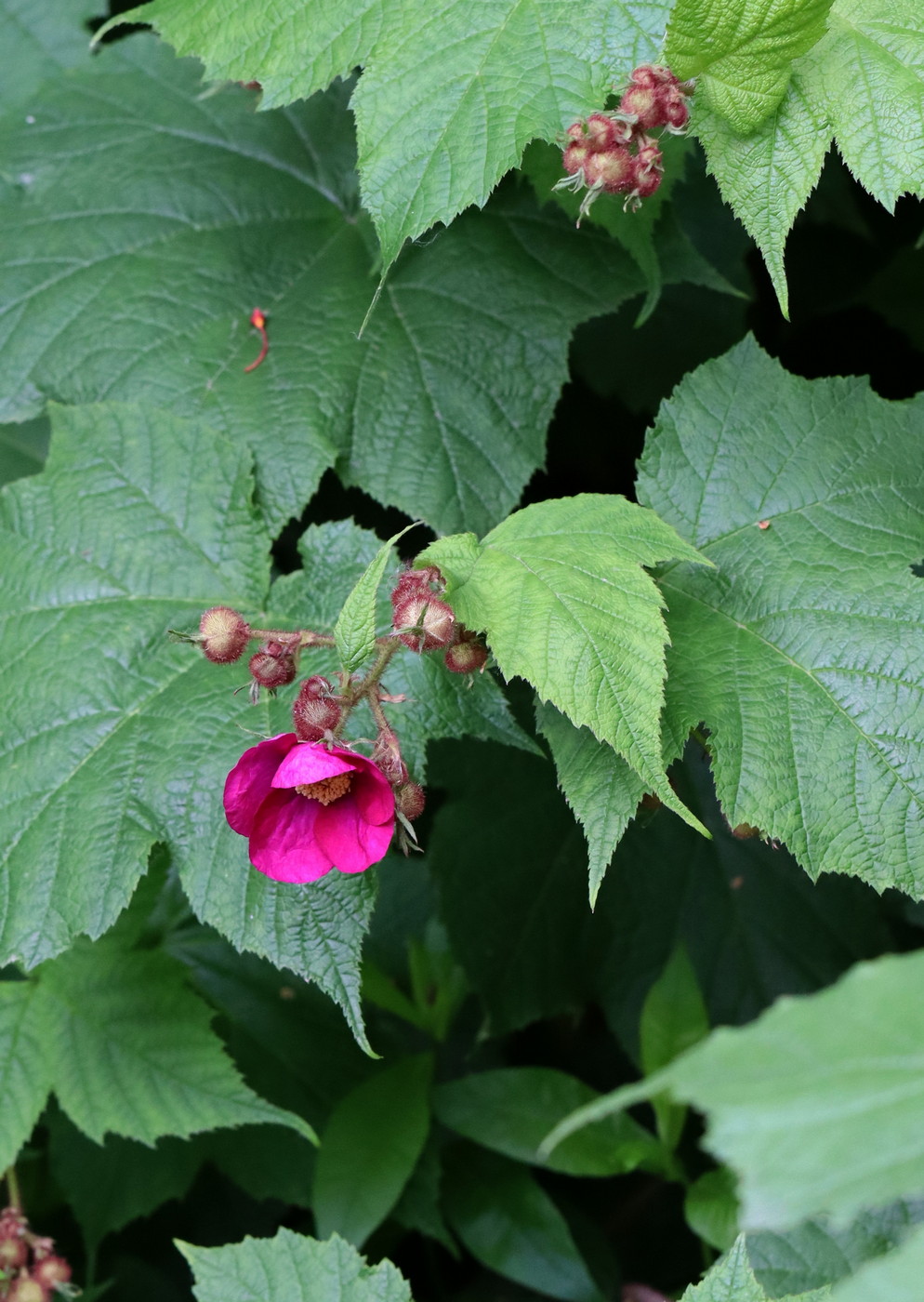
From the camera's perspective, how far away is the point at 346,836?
1.32 metres

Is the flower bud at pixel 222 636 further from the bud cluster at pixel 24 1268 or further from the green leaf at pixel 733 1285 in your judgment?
the bud cluster at pixel 24 1268

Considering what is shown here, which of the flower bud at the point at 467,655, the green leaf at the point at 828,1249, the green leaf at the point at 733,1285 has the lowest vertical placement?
the green leaf at the point at 828,1249

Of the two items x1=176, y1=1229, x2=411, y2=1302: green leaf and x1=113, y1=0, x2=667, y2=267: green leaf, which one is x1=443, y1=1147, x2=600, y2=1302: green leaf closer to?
x1=176, y1=1229, x2=411, y2=1302: green leaf

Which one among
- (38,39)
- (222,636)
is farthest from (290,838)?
(38,39)

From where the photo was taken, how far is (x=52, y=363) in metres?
1.95

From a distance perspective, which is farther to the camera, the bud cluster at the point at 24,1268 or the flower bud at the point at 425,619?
the bud cluster at the point at 24,1268

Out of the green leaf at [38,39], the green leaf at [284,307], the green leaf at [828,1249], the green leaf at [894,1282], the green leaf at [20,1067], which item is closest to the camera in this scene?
the green leaf at [894,1282]

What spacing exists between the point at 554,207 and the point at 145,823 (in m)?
1.23

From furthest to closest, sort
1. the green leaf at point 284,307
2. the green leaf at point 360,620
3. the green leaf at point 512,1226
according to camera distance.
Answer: the green leaf at point 512,1226 → the green leaf at point 284,307 → the green leaf at point 360,620

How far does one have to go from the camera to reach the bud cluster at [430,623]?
1258 mm

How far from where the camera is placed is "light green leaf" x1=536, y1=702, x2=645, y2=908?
1.33 meters

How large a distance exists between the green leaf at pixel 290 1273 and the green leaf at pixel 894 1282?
981 mm

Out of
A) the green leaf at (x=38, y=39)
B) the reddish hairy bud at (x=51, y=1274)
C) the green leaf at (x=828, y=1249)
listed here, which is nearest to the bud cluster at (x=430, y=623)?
the green leaf at (x=828, y=1249)

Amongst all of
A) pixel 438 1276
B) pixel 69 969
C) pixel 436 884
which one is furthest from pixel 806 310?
pixel 438 1276
